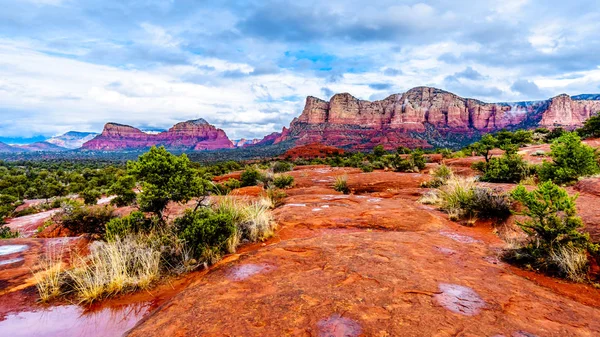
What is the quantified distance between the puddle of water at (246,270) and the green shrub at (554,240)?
413 centimetres

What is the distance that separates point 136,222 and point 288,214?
3.92 meters

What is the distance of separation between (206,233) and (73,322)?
7.49ft

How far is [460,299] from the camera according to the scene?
343cm

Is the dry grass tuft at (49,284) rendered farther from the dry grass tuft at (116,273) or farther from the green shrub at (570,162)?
the green shrub at (570,162)

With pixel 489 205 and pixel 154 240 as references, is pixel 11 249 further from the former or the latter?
pixel 489 205

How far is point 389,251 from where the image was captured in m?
5.11

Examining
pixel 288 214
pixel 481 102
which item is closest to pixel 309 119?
pixel 481 102

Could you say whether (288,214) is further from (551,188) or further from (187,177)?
(551,188)

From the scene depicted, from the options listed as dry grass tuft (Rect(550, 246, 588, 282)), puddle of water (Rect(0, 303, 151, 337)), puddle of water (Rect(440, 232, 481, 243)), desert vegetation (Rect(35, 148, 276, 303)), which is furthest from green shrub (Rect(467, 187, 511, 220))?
puddle of water (Rect(0, 303, 151, 337))

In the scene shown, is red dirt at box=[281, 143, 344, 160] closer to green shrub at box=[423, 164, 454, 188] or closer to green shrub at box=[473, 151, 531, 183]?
green shrub at box=[423, 164, 454, 188]

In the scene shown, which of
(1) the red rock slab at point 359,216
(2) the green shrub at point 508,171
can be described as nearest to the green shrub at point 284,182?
(1) the red rock slab at point 359,216

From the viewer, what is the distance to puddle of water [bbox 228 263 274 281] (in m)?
4.21

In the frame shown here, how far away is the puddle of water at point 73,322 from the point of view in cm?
323

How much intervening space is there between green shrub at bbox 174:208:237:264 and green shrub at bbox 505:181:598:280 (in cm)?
502
